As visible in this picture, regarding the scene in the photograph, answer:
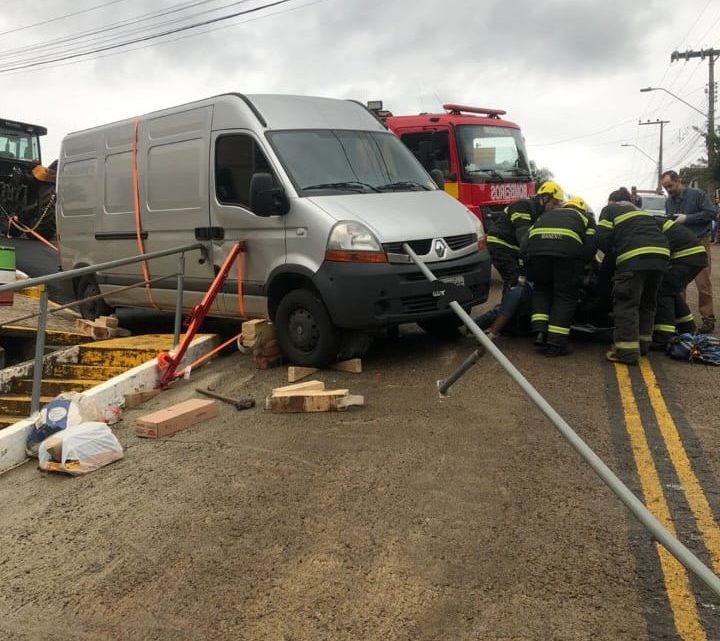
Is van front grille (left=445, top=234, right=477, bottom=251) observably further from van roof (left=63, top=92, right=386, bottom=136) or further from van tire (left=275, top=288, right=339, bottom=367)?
van roof (left=63, top=92, right=386, bottom=136)

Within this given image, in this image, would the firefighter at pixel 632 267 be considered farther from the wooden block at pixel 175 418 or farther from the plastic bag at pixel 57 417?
the plastic bag at pixel 57 417

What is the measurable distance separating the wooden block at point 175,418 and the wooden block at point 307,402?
516 mm

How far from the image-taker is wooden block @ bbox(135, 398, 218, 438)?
17.8ft

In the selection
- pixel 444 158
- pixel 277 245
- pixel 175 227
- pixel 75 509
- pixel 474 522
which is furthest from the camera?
pixel 444 158

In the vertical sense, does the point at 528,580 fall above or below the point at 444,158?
below

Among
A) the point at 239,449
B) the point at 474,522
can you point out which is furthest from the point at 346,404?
the point at 474,522

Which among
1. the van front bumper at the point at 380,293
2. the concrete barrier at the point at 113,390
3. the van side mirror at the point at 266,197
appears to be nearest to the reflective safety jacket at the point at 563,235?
the van front bumper at the point at 380,293

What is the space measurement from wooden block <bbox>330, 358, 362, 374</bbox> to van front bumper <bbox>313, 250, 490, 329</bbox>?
0.53 m

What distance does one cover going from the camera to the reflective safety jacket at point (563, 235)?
6.78 meters

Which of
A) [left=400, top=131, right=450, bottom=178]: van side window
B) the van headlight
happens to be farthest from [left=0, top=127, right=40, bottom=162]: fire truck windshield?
the van headlight

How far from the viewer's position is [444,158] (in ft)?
38.9

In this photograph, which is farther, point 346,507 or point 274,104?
point 274,104

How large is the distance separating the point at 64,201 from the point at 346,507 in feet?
23.2

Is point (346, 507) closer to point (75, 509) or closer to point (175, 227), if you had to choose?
point (75, 509)
